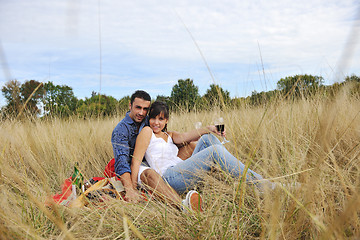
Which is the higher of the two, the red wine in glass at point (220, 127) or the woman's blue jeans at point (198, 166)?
the red wine in glass at point (220, 127)

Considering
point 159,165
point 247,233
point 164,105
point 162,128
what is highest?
point 164,105

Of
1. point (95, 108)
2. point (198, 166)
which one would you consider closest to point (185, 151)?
point (198, 166)

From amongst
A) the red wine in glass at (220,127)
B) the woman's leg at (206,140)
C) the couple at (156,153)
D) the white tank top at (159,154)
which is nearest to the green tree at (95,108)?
the couple at (156,153)

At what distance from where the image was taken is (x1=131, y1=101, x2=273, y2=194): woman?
2.20 m

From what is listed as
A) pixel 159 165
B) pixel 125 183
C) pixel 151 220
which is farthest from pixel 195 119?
pixel 151 220

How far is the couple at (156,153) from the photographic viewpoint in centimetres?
221

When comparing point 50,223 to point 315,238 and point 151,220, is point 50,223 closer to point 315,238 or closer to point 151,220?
point 151,220

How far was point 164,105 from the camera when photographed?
105 inches

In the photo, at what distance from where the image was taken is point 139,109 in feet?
8.81

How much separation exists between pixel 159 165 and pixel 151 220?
1058mm

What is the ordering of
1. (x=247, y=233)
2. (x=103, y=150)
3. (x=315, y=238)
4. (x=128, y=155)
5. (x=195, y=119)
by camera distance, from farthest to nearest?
1. (x=195, y=119)
2. (x=103, y=150)
3. (x=128, y=155)
4. (x=247, y=233)
5. (x=315, y=238)

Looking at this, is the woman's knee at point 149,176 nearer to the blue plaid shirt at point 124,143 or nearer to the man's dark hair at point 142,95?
the blue plaid shirt at point 124,143

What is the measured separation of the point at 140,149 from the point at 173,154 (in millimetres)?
475

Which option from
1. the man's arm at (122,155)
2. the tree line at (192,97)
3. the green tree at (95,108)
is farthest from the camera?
the green tree at (95,108)
